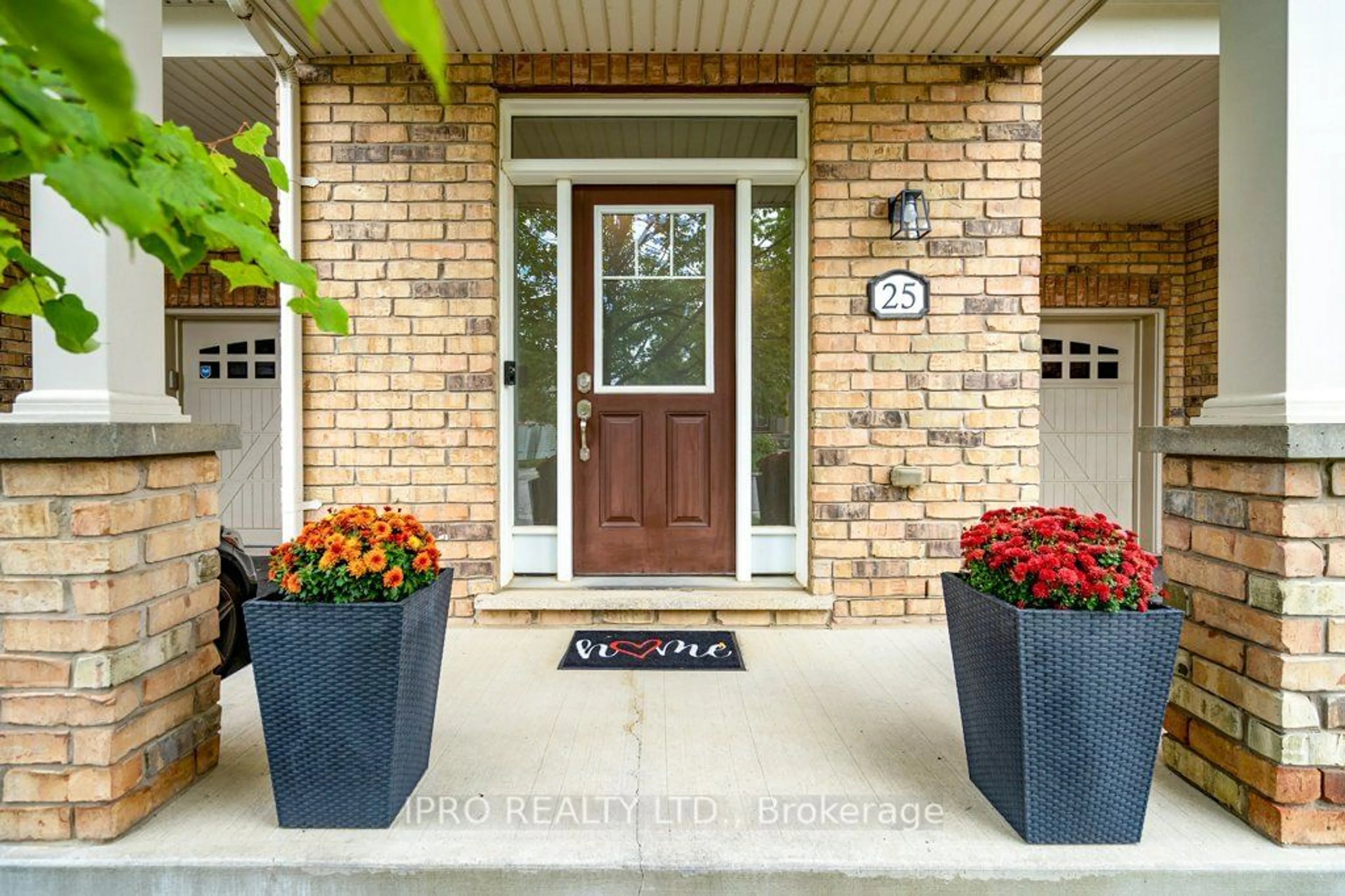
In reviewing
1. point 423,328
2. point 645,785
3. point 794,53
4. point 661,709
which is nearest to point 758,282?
point 794,53

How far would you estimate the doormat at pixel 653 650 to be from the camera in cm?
265

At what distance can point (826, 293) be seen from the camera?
3.12 meters

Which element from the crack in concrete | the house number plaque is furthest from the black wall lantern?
the crack in concrete

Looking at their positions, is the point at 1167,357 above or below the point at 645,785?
above

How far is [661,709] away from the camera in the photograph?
2.24 m

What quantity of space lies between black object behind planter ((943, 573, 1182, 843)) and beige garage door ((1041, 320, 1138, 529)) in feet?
14.0

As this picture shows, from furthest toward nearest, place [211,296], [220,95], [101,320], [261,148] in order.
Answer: [211,296], [220,95], [101,320], [261,148]

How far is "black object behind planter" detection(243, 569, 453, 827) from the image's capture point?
1.53 m

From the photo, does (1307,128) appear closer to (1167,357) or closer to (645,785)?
(645,785)

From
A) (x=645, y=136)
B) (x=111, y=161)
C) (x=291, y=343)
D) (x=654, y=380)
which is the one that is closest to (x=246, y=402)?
(x=291, y=343)

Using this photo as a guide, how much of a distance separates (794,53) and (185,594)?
2961mm

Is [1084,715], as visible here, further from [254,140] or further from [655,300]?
[655,300]

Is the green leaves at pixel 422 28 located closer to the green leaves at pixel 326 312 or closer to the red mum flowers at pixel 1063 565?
the green leaves at pixel 326 312

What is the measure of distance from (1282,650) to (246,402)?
5829 mm
